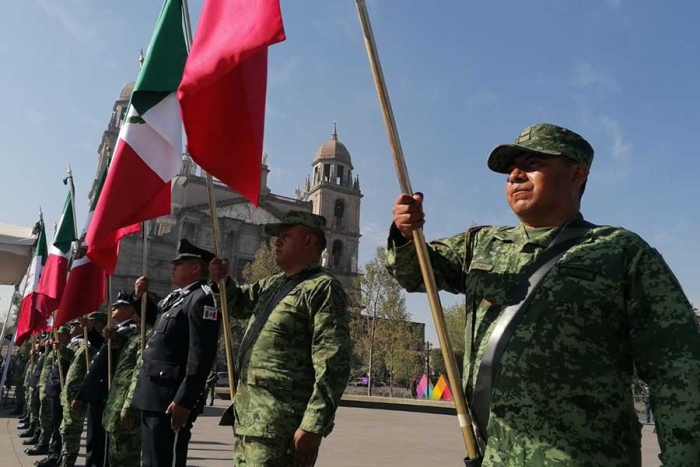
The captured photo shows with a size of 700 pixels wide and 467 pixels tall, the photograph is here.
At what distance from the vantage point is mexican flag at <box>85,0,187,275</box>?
422 centimetres

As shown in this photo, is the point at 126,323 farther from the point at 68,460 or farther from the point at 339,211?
the point at 339,211

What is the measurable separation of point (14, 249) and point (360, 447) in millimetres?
7223

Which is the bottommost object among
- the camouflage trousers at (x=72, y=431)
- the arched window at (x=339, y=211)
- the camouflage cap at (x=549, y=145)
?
the camouflage trousers at (x=72, y=431)

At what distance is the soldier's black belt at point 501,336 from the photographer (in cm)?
181

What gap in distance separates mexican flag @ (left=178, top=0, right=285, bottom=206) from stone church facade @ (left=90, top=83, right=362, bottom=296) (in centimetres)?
3951

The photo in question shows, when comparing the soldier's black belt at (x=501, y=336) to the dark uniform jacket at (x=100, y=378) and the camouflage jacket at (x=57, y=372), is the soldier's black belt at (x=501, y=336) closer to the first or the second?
the dark uniform jacket at (x=100, y=378)

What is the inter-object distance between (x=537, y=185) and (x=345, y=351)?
4.49ft

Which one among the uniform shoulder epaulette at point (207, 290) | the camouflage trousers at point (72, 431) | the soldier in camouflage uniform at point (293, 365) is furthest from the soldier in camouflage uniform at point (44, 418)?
the soldier in camouflage uniform at point (293, 365)

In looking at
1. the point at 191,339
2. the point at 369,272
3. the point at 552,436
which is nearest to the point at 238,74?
the point at 191,339

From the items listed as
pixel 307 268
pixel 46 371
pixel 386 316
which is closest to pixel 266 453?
pixel 307 268

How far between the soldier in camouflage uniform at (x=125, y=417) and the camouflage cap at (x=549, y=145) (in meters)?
3.52

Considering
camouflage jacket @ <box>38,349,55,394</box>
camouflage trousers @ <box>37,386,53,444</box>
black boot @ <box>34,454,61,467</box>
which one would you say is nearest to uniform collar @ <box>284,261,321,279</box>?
black boot @ <box>34,454,61,467</box>

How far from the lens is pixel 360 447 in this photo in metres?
9.26

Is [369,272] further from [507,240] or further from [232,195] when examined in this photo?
[507,240]
